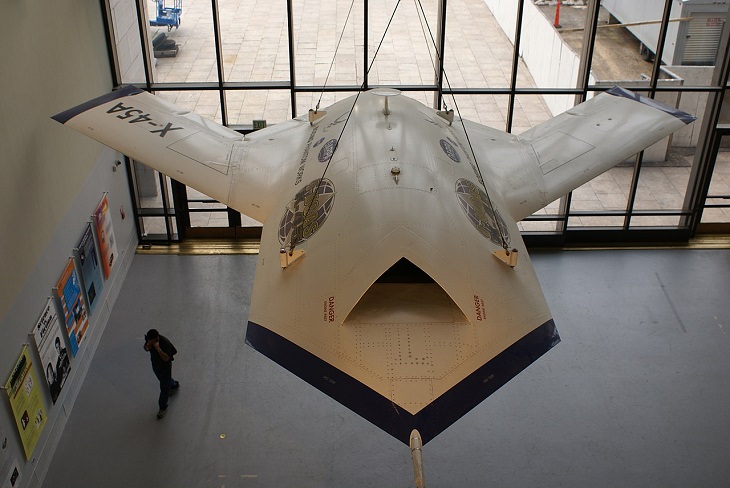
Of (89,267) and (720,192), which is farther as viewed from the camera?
(720,192)

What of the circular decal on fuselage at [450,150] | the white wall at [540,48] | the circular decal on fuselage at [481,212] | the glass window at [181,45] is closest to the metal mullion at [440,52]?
the white wall at [540,48]

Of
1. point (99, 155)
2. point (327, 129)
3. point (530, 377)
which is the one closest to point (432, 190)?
point (327, 129)

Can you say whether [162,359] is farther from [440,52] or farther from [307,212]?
[440,52]

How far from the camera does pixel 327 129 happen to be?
12.0 m

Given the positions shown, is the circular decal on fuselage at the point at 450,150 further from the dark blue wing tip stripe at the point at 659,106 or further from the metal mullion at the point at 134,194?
the metal mullion at the point at 134,194

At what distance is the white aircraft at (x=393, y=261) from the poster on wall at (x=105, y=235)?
4.84m

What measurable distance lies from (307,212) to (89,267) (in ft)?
27.0

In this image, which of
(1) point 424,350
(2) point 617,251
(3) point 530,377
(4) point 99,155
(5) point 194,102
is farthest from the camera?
(2) point 617,251

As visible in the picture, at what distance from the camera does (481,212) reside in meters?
A: 9.90

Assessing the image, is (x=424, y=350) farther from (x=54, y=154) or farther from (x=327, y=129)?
(x=54, y=154)

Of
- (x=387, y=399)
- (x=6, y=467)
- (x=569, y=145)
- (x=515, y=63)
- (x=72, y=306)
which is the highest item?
(x=515, y=63)

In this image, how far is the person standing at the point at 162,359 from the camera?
1341 cm

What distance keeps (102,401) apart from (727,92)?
56.7ft

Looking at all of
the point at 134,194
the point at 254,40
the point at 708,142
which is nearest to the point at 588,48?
the point at 708,142
